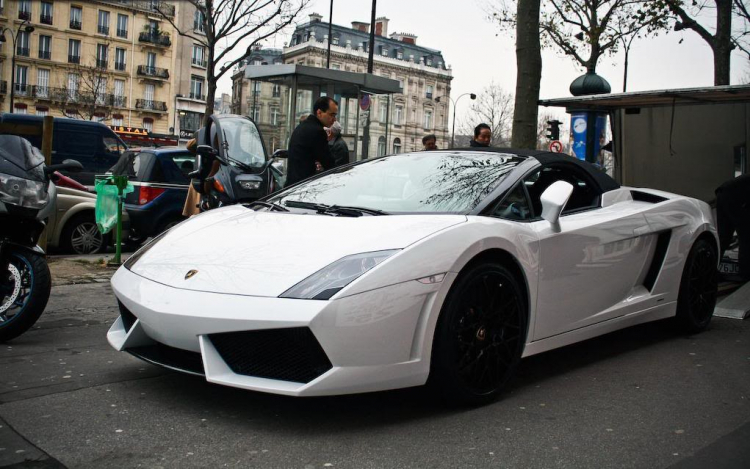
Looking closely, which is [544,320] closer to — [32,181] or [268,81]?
[32,181]

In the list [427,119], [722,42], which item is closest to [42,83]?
[427,119]

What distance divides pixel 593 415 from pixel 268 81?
39.5 feet

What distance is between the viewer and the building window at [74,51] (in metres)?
65.8

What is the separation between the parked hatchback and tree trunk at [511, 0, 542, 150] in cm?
490

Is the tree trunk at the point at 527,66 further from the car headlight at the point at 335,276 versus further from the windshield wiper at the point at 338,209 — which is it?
the car headlight at the point at 335,276

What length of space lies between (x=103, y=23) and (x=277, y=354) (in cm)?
7069

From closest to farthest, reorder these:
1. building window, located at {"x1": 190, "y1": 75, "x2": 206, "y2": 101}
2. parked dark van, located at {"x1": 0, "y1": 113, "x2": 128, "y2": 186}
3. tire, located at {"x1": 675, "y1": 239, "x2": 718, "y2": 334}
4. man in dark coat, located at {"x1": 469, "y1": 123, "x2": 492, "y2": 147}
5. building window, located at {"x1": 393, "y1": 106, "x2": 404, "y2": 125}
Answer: tire, located at {"x1": 675, "y1": 239, "x2": 718, "y2": 334}, man in dark coat, located at {"x1": 469, "y1": 123, "x2": 492, "y2": 147}, parked dark van, located at {"x1": 0, "y1": 113, "x2": 128, "y2": 186}, building window, located at {"x1": 190, "y1": 75, "x2": 206, "y2": 101}, building window, located at {"x1": 393, "y1": 106, "x2": 404, "y2": 125}

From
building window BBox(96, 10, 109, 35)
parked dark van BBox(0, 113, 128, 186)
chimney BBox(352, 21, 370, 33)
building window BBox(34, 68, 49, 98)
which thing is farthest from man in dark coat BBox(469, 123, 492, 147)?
chimney BBox(352, 21, 370, 33)

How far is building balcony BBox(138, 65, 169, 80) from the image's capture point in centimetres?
6906

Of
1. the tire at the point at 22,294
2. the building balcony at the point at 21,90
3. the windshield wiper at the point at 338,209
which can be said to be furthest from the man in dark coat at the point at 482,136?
the building balcony at the point at 21,90

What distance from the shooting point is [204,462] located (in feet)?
9.37

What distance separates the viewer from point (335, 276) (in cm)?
323

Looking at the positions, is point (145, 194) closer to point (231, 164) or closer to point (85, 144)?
point (231, 164)

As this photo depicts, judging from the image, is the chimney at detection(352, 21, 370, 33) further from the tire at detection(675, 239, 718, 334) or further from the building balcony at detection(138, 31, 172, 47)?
the tire at detection(675, 239, 718, 334)
